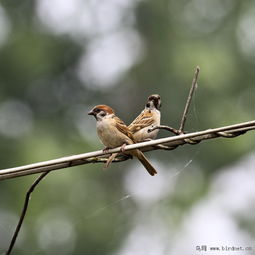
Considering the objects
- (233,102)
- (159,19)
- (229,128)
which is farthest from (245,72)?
(229,128)

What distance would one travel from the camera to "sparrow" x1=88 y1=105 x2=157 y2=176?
19.1ft

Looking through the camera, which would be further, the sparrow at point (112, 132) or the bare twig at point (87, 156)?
the sparrow at point (112, 132)

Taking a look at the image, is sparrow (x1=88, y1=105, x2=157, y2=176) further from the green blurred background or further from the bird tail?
the green blurred background

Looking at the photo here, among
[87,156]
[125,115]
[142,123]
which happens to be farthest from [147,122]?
[125,115]

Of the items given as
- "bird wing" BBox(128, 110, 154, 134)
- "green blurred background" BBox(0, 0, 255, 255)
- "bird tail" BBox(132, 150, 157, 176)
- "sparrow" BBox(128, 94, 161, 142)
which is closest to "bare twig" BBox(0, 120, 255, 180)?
"bird tail" BBox(132, 150, 157, 176)

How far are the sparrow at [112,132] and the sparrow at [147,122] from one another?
498 millimetres

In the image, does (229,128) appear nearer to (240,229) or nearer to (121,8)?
(240,229)

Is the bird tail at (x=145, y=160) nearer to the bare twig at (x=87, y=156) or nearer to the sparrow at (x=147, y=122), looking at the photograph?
the sparrow at (x=147, y=122)

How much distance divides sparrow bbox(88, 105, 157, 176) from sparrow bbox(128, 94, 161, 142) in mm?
498

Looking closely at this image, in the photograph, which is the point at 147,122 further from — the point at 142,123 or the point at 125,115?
the point at 125,115

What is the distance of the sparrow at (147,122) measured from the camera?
6660 mm

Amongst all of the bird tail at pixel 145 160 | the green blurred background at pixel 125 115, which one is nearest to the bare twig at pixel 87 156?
the bird tail at pixel 145 160

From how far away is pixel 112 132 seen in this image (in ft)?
19.3

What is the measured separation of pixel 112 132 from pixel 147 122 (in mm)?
944
